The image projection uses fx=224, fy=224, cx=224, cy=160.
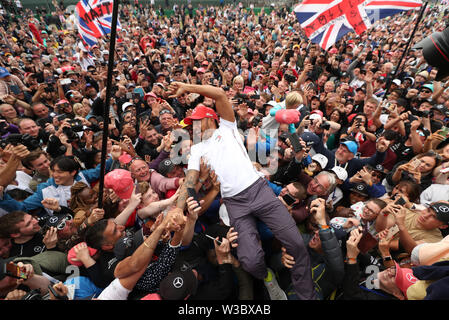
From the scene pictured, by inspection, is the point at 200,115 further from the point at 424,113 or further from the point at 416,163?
the point at 424,113

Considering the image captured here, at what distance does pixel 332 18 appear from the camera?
205 inches

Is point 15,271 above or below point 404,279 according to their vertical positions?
above

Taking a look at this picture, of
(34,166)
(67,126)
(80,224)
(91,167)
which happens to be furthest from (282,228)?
(67,126)

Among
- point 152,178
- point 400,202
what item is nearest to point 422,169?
point 400,202

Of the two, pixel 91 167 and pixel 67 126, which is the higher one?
pixel 67 126

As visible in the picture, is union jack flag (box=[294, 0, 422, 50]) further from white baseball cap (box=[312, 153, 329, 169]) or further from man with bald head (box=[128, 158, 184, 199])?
man with bald head (box=[128, 158, 184, 199])

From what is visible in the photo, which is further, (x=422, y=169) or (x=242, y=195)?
(x=422, y=169)

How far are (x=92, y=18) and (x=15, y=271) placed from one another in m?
7.03

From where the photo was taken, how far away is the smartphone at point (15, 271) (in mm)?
1772

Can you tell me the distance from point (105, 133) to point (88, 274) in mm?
1426

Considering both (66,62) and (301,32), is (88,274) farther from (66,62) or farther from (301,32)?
(301,32)

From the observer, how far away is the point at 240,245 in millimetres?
2324

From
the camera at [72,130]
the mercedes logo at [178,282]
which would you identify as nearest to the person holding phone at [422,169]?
the mercedes logo at [178,282]

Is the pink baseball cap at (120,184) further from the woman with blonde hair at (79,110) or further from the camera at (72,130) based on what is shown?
the woman with blonde hair at (79,110)
